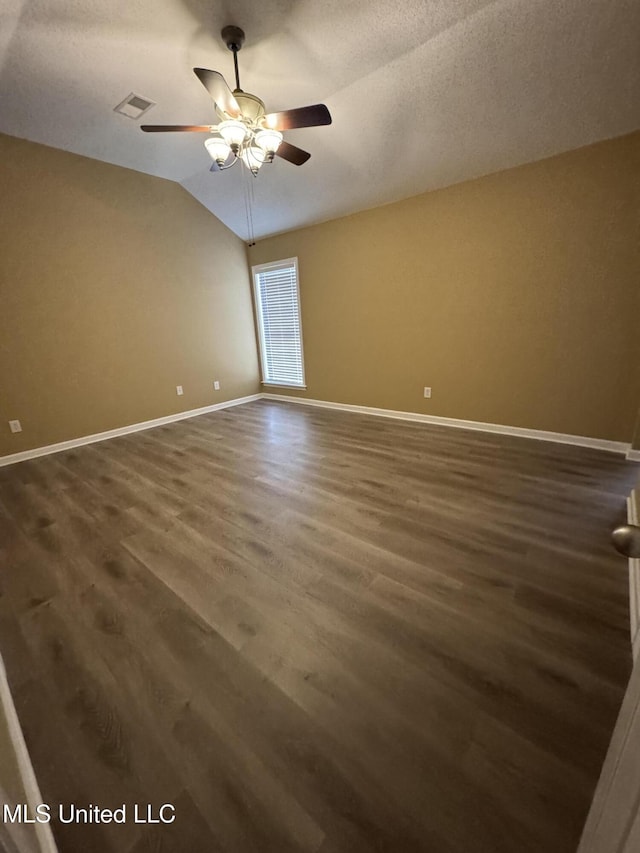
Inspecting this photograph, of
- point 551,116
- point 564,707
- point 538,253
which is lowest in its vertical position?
point 564,707

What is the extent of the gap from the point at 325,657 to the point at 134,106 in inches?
166

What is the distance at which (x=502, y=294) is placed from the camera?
11.0ft

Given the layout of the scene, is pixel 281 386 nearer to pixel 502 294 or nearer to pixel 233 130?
pixel 502 294

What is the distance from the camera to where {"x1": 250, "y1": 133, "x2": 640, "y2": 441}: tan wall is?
2848mm

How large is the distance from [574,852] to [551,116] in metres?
3.95

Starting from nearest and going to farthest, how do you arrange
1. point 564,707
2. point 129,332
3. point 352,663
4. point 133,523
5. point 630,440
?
1. point 564,707
2. point 352,663
3. point 133,523
4. point 630,440
5. point 129,332

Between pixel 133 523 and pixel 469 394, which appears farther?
pixel 469 394

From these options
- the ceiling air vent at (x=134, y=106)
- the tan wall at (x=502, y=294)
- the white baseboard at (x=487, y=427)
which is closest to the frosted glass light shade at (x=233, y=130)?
the ceiling air vent at (x=134, y=106)

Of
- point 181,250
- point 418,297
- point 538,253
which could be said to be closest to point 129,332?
point 181,250

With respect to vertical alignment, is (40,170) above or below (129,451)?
above

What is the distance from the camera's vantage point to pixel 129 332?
4.15 meters

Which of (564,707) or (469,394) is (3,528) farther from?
(469,394)

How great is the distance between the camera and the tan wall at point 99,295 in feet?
11.0

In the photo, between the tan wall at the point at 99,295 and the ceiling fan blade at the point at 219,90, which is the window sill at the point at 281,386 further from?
the ceiling fan blade at the point at 219,90
